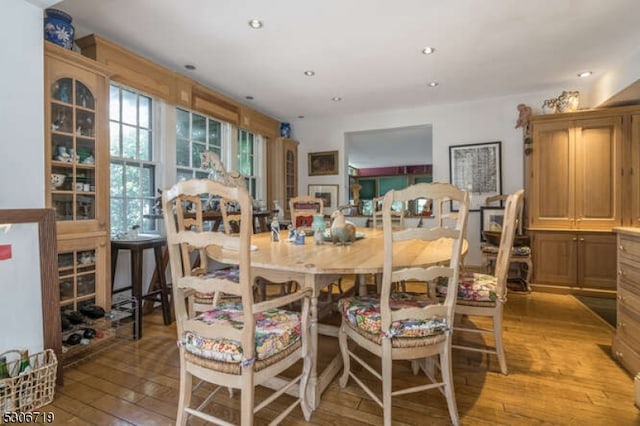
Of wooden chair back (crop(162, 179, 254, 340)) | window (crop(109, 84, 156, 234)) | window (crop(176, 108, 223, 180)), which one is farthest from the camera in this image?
window (crop(176, 108, 223, 180))

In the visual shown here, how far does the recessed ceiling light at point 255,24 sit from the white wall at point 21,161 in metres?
1.36

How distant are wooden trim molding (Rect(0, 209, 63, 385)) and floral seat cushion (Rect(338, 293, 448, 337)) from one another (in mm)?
1723

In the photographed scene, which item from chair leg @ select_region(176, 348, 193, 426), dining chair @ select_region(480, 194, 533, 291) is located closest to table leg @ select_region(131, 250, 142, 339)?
chair leg @ select_region(176, 348, 193, 426)

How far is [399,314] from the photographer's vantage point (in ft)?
4.61

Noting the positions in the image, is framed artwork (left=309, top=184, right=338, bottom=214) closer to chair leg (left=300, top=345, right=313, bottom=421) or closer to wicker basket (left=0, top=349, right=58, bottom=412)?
chair leg (left=300, top=345, right=313, bottom=421)

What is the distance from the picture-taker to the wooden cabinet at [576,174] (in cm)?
356

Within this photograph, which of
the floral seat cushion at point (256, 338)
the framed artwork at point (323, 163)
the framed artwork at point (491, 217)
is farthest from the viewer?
the framed artwork at point (323, 163)

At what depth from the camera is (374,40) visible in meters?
2.84

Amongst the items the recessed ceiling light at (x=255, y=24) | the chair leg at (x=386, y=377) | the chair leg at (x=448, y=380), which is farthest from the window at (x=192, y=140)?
the chair leg at (x=448, y=380)

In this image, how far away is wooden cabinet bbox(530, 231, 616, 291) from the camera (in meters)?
3.52

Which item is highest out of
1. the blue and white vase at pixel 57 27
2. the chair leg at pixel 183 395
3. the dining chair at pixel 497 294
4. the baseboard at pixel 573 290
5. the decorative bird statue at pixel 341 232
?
the blue and white vase at pixel 57 27

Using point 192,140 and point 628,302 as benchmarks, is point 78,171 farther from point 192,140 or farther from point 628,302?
point 628,302

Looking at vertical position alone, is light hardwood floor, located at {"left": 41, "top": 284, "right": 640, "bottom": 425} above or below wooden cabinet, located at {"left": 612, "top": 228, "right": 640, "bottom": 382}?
below

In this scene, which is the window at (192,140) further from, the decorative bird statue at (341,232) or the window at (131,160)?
the decorative bird statue at (341,232)
